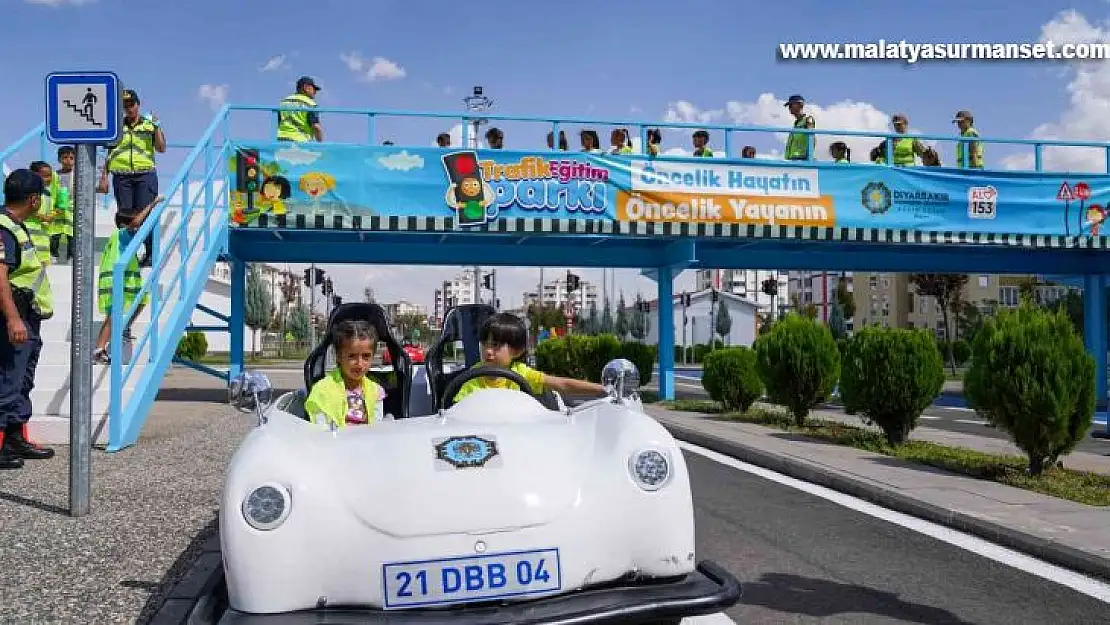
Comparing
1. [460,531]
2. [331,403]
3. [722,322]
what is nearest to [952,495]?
[331,403]

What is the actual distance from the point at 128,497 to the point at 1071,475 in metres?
7.95

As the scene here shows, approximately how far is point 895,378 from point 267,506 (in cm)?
903

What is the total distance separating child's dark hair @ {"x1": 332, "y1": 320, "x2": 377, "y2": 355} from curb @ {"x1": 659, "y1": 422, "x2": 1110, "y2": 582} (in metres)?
4.12

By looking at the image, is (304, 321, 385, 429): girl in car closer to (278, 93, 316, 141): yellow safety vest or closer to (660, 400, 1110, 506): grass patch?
(660, 400, 1110, 506): grass patch

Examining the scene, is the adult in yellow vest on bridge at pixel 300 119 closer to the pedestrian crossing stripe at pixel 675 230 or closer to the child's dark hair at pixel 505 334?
the pedestrian crossing stripe at pixel 675 230

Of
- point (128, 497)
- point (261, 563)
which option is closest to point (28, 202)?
point (128, 497)

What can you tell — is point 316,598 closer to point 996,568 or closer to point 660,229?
point 996,568

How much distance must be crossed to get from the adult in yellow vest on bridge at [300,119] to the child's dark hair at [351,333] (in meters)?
11.6

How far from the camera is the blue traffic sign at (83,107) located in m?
6.08

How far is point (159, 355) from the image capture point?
9508 millimetres

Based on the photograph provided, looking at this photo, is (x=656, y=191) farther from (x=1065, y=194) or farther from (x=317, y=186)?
(x=1065, y=194)

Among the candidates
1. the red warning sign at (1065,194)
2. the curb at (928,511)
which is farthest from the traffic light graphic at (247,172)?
the red warning sign at (1065,194)

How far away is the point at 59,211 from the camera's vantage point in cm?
1300

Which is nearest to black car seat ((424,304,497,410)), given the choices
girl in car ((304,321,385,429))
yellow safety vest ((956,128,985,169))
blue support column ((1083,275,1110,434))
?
girl in car ((304,321,385,429))
